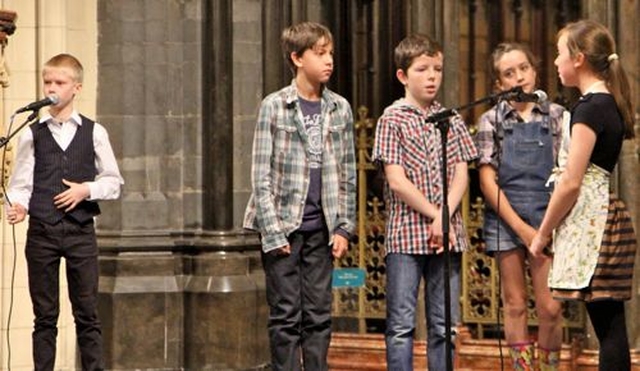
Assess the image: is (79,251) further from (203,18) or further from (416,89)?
(203,18)

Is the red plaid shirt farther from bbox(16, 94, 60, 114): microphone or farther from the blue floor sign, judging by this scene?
the blue floor sign

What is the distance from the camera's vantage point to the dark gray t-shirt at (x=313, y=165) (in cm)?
855

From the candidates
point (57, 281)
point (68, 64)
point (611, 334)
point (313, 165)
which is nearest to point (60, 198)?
point (57, 281)

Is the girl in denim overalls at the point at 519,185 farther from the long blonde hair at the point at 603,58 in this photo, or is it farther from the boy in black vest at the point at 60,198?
the boy in black vest at the point at 60,198

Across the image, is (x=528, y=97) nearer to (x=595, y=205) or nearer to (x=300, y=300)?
(x=595, y=205)

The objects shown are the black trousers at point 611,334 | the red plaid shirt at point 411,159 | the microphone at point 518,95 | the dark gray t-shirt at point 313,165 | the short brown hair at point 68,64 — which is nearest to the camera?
the black trousers at point 611,334

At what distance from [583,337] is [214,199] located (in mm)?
2410

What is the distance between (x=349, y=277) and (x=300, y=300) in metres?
2.81

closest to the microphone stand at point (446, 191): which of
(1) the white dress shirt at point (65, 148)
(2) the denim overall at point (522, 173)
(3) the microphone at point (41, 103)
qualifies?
(2) the denim overall at point (522, 173)

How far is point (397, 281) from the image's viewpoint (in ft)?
28.4

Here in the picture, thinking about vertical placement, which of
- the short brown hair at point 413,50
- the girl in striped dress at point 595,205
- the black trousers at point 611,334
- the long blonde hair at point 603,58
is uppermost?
the short brown hair at point 413,50

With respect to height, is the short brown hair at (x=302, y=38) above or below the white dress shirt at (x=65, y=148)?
above

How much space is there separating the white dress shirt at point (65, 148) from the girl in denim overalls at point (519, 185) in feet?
6.23

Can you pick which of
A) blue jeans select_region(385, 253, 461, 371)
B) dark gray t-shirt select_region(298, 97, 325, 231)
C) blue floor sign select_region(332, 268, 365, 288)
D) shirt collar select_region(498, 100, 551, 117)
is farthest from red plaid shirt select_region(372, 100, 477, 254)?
blue floor sign select_region(332, 268, 365, 288)
